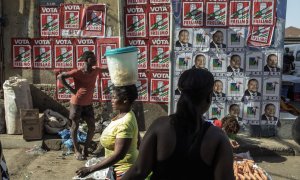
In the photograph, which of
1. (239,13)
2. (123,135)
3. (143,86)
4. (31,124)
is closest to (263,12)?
(239,13)

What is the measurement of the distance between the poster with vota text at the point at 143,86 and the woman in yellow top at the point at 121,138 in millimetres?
3950

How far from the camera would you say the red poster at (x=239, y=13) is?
6.76 meters

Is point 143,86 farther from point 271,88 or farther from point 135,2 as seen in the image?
point 271,88

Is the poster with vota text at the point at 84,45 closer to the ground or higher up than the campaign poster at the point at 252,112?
higher up

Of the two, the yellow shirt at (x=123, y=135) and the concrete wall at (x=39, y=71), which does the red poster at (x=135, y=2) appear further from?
the yellow shirt at (x=123, y=135)

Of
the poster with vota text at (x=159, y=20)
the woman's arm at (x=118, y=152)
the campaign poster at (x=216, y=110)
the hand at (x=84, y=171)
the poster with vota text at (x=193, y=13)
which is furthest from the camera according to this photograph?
the campaign poster at (x=216, y=110)

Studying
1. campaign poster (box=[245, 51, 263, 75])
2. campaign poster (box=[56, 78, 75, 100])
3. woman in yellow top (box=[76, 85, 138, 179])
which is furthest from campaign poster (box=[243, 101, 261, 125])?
woman in yellow top (box=[76, 85, 138, 179])

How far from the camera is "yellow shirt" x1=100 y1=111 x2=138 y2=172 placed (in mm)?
3044

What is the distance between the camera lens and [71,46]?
7.31 m

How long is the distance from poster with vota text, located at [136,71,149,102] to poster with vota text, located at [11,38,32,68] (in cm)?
204

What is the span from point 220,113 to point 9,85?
3658 mm

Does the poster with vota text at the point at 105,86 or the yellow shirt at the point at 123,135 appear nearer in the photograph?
the yellow shirt at the point at 123,135

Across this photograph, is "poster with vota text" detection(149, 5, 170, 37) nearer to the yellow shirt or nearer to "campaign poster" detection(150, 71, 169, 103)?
"campaign poster" detection(150, 71, 169, 103)

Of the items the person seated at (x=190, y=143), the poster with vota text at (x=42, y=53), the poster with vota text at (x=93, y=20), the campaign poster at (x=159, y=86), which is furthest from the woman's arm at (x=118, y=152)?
the poster with vota text at (x=42, y=53)
